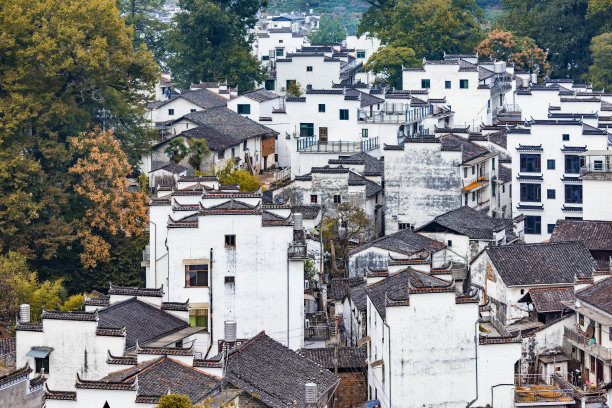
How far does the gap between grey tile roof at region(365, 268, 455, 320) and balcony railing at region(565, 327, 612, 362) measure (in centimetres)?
603

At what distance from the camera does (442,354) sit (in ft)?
143

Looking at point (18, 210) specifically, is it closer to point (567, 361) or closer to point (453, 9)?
point (567, 361)

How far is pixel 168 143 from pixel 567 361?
30.4m

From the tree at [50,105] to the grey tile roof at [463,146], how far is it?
16.5m

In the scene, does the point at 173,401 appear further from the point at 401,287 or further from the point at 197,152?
the point at 197,152

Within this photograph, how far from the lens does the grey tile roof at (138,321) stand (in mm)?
42531

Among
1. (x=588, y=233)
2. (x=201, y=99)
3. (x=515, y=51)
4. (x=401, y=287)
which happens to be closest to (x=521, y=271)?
(x=588, y=233)

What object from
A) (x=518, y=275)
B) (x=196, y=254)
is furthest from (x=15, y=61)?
(x=518, y=275)

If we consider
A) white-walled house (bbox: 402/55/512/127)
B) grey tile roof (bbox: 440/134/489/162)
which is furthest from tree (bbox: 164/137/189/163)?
white-walled house (bbox: 402/55/512/127)

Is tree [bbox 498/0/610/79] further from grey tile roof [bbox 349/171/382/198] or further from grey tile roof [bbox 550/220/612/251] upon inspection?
grey tile roof [bbox 550/220/612/251]

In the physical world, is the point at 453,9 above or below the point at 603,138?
above

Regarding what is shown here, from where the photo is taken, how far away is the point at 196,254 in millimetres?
49188

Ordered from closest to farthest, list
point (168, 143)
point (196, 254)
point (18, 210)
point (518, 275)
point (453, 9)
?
point (196, 254)
point (518, 275)
point (18, 210)
point (168, 143)
point (453, 9)

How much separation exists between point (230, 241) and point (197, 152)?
2342cm
